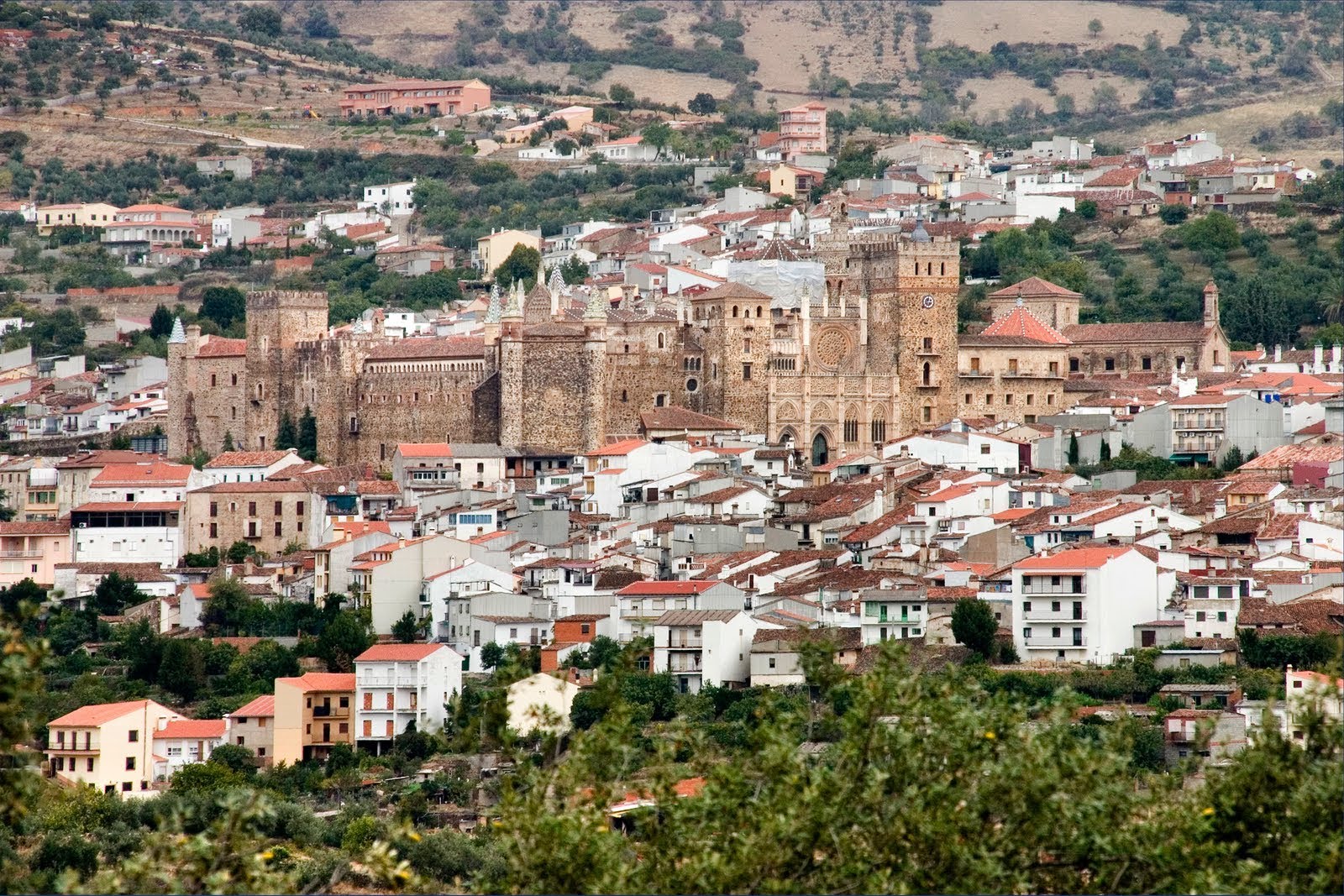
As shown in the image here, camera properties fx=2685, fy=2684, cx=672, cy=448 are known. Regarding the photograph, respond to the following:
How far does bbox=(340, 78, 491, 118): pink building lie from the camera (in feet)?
361

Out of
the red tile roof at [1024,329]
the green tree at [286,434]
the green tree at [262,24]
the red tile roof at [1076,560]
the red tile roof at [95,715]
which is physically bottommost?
the red tile roof at [95,715]

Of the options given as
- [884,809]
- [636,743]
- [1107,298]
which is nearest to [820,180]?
[1107,298]

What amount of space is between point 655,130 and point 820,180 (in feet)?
45.4

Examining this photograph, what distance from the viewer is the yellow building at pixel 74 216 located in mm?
92375

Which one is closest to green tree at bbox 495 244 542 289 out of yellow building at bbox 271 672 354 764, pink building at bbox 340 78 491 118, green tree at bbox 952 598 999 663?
pink building at bbox 340 78 491 118

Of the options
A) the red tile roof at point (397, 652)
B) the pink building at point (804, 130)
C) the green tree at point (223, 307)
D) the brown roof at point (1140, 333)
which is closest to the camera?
the red tile roof at point (397, 652)

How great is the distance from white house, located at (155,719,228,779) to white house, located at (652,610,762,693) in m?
6.89

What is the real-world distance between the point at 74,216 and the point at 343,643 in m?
51.6

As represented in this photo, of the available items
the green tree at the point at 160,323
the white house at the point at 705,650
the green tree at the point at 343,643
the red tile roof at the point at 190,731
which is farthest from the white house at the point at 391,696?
the green tree at the point at 160,323

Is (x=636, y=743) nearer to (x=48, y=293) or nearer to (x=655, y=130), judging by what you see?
(x=48, y=293)

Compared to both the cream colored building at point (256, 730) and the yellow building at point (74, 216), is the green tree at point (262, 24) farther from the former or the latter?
the cream colored building at point (256, 730)

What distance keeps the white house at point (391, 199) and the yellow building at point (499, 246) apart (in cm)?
1238

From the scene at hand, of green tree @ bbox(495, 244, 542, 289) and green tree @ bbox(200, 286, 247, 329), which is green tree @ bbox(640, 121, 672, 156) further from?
green tree @ bbox(200, 286, 247, 329)

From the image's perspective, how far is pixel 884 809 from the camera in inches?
826
